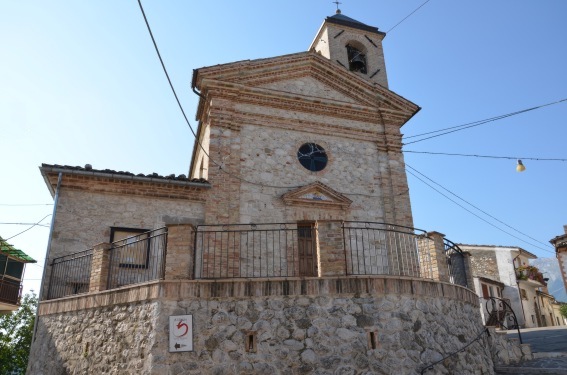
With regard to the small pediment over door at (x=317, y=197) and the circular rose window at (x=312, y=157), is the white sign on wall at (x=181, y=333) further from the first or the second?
the circular rose window at (x=312, y=157)

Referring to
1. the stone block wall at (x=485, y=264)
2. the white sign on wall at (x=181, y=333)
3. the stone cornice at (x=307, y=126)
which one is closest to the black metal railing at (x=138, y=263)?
the white sign on wall at (x=181, y=333)

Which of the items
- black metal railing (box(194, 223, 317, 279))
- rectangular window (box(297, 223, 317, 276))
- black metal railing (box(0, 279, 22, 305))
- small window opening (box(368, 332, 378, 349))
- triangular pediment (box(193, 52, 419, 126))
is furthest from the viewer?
black metal railing (box(0, 279, 22, 305))

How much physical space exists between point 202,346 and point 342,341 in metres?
2.37

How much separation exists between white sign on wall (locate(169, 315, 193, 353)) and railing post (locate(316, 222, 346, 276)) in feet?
8.15

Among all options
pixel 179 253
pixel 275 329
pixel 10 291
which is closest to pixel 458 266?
pixel 275 329

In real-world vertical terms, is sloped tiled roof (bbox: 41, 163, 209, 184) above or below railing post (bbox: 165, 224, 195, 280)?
above

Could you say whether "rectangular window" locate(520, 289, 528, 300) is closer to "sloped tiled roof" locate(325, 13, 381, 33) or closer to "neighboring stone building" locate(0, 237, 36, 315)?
"sloped tiled roof" locate(325, 13, 381, 33)

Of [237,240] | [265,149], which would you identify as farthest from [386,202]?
[237,240]

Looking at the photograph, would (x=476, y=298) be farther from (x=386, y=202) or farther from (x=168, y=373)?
(x=168, y=373)

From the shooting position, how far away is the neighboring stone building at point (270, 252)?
25.7 feet

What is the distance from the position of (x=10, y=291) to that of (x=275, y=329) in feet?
45.4

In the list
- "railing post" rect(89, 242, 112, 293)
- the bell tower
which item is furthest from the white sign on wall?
the bell tower

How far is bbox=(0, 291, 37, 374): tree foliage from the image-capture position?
2472cm

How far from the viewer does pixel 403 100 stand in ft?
54.0
